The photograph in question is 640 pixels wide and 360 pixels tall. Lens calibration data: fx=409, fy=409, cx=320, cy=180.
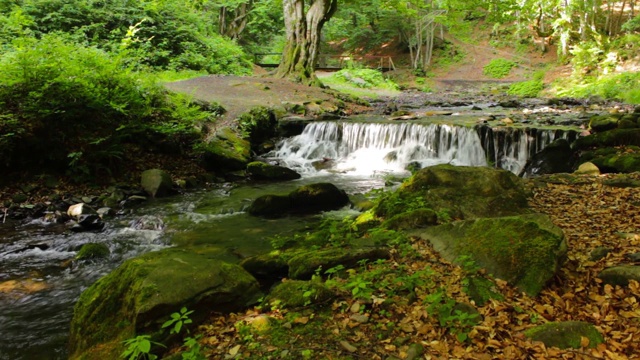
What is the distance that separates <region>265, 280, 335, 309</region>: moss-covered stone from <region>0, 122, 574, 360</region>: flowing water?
203 centimetres

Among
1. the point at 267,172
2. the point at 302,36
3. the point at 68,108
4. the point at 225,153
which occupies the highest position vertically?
the point at 302,36

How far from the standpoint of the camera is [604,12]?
2625 cm

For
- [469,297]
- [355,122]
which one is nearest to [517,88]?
[355,122]

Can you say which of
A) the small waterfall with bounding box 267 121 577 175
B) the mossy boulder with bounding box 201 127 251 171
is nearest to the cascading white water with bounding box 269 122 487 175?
the small waterfall with bounding box 267 121 577 175

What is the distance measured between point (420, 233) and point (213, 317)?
2.70 meters

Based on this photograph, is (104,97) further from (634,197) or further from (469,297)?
(634,197)

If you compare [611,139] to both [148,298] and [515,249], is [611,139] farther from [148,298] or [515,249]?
[148,298]

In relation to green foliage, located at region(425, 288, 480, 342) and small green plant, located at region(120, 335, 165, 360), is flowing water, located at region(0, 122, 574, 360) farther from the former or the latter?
green foliage, located at region(425, 288, 480, 342)

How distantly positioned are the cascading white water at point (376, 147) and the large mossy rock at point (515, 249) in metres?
7.99

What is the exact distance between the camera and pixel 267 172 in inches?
436

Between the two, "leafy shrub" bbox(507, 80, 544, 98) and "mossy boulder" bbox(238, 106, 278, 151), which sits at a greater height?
"leafy shrub" bbox(507, 80, 544, 98)

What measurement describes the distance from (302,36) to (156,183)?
13.7 meters

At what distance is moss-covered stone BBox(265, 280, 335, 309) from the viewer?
11.9ft

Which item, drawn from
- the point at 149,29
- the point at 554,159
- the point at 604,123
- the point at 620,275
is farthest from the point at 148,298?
the point at 149,29
